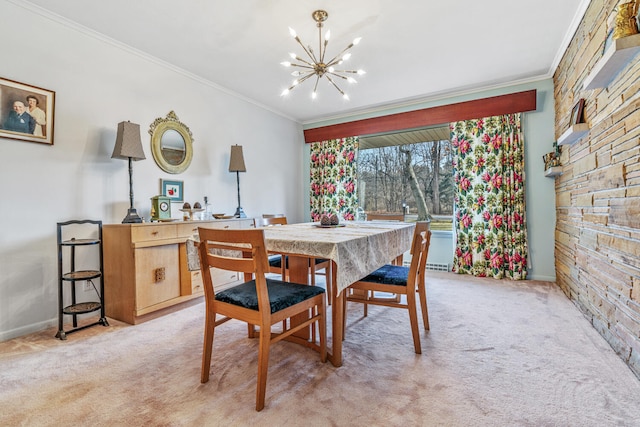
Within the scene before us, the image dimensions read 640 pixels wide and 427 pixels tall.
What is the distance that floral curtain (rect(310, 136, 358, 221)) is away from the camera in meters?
4.82

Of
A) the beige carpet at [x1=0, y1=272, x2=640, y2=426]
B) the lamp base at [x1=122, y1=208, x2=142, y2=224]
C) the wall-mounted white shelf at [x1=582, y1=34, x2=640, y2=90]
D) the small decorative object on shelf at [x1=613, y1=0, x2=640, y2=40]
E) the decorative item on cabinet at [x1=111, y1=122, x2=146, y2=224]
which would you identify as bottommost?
the beige carpet at [x1=0, y1=272, x2=640, y2=426]

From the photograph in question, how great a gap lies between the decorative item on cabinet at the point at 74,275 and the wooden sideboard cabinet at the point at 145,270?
105mm

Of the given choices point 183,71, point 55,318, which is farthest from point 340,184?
point 55,318

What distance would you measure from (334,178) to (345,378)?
3.70m

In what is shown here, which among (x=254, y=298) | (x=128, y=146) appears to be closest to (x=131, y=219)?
(x=128, y=146)

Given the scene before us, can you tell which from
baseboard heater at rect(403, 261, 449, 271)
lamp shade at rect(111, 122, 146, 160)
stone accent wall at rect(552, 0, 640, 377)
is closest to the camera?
stone accent wall at rect(552, 0, 640, 377)

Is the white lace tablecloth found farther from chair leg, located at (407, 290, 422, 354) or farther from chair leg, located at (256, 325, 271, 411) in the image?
chair leg, located at (256, 325, 271, 411)

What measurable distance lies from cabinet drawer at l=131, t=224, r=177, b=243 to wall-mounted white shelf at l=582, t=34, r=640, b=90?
10.6 ft

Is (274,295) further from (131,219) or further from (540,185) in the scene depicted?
(540,185)

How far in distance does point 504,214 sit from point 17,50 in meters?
4.95

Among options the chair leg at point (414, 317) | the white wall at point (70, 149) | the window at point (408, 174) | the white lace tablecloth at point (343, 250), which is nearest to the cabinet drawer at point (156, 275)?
the white wall at point (70, 149)

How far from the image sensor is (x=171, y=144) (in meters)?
3.21

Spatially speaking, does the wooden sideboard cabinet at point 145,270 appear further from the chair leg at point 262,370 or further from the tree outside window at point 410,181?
the tree outside window at point 410,181

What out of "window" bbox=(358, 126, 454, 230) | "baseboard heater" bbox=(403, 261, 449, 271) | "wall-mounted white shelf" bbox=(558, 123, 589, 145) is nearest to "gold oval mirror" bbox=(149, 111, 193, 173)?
"window" bbox=(358, 126, 454, 230)
